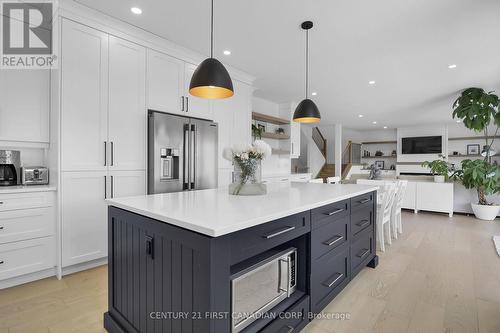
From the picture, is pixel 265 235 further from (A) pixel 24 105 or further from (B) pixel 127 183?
(A) pixel 24 105

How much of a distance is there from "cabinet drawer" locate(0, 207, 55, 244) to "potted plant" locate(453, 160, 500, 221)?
7.14 m

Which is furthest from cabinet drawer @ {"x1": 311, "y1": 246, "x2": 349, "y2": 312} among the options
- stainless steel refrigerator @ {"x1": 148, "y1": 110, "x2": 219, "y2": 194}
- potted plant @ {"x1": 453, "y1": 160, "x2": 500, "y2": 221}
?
potted plant @ {"x1": 453, "y1": 160, "x2": 500, "y2": 221}

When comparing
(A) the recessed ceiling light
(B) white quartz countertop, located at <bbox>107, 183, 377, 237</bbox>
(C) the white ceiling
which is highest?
(A) the recessed ceiling light

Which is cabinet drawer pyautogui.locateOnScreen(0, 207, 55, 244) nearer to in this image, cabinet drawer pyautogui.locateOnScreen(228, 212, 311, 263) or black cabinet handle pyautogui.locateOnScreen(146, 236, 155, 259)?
black cabinet handle pyautogui.locateOnScreen(146, 236, 155, 259)

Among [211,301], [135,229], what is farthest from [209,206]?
[211,301]

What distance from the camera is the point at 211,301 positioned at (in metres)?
1.03

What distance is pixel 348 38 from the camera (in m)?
3.00

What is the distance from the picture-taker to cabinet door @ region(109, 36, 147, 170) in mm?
2764

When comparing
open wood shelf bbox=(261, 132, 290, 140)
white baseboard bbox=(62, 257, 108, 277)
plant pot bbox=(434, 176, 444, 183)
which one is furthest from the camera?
plant pot bbox=(434, 176, 444, 183)

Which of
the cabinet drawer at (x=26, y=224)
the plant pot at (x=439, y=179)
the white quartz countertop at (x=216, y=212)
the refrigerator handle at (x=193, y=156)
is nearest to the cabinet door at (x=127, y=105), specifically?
the refrigerator handle at (x=193, y=156)

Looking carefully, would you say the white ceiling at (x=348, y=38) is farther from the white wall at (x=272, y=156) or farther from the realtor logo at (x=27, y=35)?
the white wall at (x=272, y=156)

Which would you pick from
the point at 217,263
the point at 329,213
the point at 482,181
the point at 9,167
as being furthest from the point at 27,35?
the point at 482,181

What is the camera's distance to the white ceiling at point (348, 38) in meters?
2.43

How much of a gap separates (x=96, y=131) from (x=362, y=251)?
118 inches
